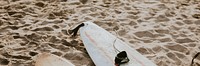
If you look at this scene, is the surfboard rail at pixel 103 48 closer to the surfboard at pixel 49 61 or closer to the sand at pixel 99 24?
the sand at pixel 99 24

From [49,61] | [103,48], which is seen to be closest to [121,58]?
[103,48]

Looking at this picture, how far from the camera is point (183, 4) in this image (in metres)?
3.51

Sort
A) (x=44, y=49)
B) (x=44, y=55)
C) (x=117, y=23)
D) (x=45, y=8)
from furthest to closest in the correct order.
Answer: (x=45, y=8) → (x=117, y=23) → (x=44, y=49) → (x=44, y=55)

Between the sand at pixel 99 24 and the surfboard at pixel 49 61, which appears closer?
the surfboard at pixel 49 61

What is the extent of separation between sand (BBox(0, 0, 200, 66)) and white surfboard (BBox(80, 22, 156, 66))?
118mm

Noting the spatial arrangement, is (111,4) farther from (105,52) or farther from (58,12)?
(105,52)

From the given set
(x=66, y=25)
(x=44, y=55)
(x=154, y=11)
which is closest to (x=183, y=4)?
(x=154, y=11)

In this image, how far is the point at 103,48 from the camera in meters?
2.30

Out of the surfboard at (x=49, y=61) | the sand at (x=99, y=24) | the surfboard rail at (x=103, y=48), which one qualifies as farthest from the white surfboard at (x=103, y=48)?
the surfboard at (x=49, y=61)

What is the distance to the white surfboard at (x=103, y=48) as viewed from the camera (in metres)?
2.16

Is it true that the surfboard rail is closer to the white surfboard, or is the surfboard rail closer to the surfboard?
the white surfboard

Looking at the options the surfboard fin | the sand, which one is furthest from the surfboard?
the surfboard fin

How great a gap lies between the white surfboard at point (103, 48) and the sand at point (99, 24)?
12cm

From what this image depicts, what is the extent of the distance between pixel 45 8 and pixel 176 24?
136 centimetres
